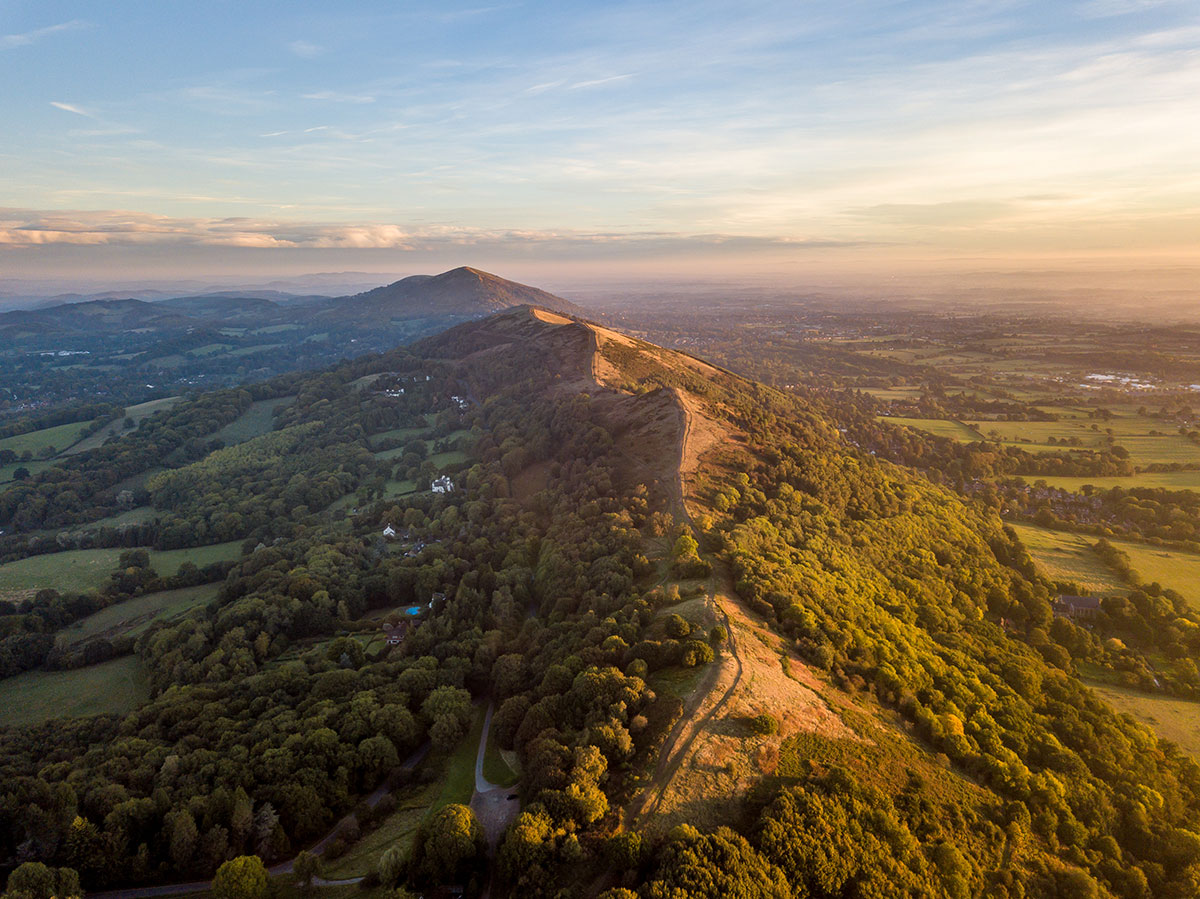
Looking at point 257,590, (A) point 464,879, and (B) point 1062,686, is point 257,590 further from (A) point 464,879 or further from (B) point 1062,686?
(B) point 1062,686

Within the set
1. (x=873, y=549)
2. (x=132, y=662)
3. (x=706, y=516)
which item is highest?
(x=706, y=516)

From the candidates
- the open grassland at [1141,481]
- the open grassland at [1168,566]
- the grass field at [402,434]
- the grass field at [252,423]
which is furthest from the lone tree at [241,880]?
the open grassland at [1141,481]

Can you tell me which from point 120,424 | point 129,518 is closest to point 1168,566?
point 129,518

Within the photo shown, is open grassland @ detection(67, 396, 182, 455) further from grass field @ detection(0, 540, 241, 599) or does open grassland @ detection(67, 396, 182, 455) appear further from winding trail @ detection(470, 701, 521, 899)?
winding trail @ detection(470, 701, 521, 899)

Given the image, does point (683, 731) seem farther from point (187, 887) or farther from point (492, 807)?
point (187, 887)

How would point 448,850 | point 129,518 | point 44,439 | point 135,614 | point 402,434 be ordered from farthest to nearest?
point 44,439 → point 402,434 → point 129,518 → point 135,614 → point 448,850

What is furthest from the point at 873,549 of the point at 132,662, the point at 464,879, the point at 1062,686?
the point at 132,662

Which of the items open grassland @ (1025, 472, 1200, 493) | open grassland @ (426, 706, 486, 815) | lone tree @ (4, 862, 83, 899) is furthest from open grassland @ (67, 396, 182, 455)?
open grassland @ (1025, 472, 1200, 493)
